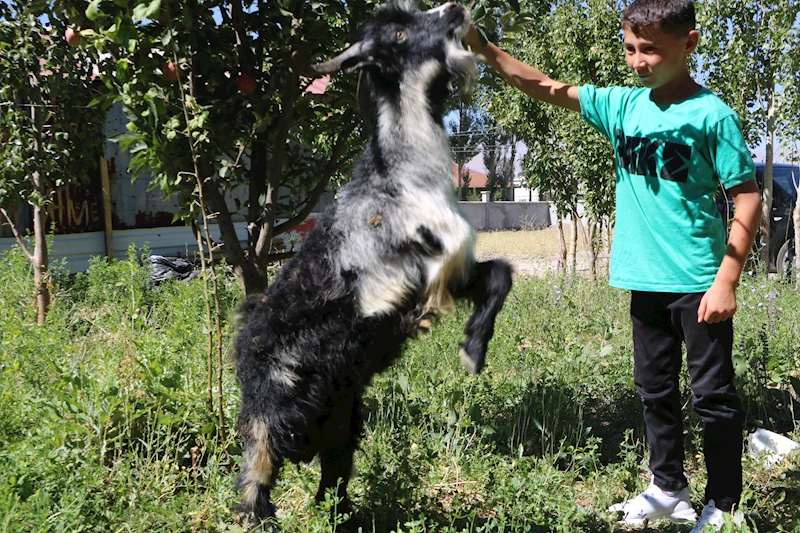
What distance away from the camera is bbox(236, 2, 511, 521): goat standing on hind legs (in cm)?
207

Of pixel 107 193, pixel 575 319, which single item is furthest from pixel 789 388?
pixel 107 193

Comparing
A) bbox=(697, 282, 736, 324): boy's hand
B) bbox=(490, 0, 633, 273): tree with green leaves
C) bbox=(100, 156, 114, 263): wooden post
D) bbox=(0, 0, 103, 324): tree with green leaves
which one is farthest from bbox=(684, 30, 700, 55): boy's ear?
bbox=(100, 156, 114, 263): wooden post

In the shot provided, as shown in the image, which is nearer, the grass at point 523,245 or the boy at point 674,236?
the boy at point 674,236

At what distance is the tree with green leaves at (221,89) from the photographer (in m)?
2.62

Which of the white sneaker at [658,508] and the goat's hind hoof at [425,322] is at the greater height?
the goat's hind hoof at [425,322]

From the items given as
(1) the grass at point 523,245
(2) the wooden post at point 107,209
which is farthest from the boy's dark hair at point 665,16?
(1) the grass at point 523,245

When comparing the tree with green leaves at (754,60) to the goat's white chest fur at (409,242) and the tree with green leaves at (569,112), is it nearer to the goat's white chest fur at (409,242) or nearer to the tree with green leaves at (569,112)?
the tree with green leaves at (569,112)

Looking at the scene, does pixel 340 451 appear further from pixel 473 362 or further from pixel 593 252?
pixel 593 252

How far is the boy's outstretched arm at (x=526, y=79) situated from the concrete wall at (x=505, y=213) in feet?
83.2

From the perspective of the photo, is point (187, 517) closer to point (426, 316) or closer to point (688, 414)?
point (426, 316)

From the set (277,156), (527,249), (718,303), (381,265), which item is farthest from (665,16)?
(527,249)

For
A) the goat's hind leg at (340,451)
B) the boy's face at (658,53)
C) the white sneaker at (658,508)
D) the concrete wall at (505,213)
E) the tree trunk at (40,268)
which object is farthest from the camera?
the concrete wall at (505,213)

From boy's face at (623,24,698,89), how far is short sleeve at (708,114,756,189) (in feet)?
0.94

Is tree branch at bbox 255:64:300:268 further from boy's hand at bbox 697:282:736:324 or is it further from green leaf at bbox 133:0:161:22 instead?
boy's hand at bbox 697:282:736:324
